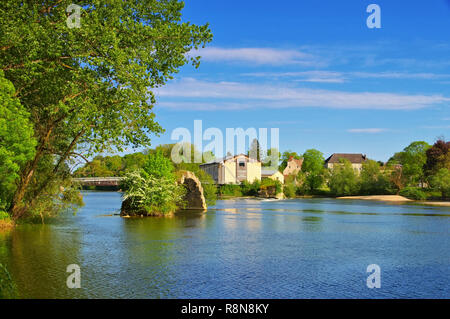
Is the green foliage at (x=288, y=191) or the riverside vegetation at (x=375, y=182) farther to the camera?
the green foliage at (x=288, y=191)

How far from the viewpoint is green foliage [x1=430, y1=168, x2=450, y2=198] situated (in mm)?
86375

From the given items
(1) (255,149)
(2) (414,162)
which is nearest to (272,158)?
(1) (255,149)

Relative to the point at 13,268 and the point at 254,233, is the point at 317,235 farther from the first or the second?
the point at 13,268

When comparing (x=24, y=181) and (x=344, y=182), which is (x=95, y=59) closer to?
(x=24, y=181)

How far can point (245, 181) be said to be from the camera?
334 ft

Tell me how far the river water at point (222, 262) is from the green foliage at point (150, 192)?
7.03 metres

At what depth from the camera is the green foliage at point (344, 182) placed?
103 meters

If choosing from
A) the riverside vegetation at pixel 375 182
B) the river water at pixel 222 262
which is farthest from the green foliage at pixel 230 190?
the river water at pixel 222 262

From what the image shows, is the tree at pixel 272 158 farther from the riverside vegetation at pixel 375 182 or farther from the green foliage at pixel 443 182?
the green foliage at pixel 443 182

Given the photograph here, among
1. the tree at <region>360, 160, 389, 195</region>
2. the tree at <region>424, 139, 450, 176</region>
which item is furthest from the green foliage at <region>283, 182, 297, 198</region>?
the tree at <region>424, 139, 450, 176</region>

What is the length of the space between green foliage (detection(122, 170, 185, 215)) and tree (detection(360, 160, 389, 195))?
74.5 meters

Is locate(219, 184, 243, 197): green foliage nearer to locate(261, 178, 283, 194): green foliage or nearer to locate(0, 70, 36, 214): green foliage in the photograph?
locate(261, 178, 283, 194): green foliage
